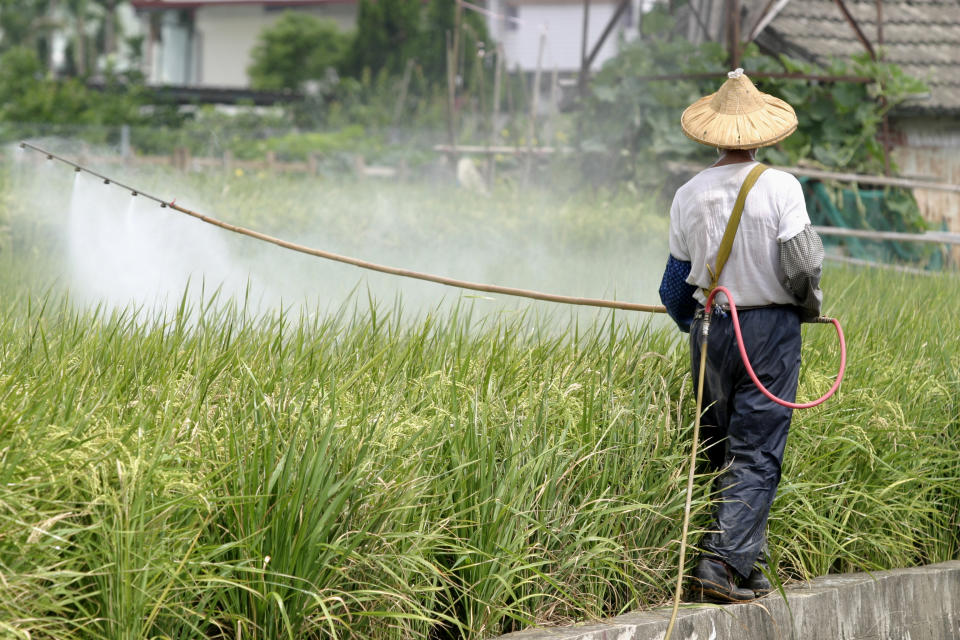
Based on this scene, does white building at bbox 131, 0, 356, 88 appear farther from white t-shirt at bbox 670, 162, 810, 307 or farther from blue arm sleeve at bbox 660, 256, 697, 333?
white t-shirt at bbox 670, 162, 810, 307

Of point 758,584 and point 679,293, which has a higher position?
point 679,293

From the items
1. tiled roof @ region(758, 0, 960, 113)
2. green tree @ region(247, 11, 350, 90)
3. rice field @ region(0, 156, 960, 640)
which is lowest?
rice field @ region(0, 156, 960, 640)

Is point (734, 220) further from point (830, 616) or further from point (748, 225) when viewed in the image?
point (830, 616)

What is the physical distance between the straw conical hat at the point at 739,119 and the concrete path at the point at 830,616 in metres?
1.65

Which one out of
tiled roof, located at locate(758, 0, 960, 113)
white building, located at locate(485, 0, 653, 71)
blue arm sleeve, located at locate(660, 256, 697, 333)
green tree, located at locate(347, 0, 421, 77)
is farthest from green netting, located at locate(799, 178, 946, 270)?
green tree, located at locate(347, 0, 421, 77)

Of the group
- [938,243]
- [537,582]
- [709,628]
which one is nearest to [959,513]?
[709,628]

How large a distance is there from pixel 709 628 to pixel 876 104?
1154cm

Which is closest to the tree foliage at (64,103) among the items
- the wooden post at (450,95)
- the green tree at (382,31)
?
the green tree at (382,31)

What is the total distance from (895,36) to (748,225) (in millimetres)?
13021

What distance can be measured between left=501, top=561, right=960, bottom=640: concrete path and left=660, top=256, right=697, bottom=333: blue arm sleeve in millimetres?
1089

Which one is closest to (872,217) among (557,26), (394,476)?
(394,476)

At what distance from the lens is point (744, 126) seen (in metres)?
4.41

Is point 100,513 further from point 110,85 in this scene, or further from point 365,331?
point 110,85

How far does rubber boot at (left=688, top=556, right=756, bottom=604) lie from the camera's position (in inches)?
164
